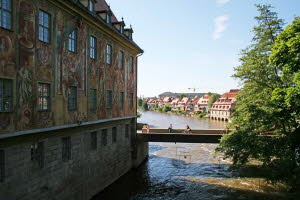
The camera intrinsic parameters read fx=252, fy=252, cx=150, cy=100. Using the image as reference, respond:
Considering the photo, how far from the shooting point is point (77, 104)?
1322 centimetres

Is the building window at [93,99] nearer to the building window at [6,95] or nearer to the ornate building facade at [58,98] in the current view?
the ornate building facade at [58,98]

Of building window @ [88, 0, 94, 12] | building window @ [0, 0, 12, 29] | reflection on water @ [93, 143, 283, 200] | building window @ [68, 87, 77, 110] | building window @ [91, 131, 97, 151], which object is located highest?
building window @ [88, 0, 94, 12]

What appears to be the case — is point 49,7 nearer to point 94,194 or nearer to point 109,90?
point 109,90

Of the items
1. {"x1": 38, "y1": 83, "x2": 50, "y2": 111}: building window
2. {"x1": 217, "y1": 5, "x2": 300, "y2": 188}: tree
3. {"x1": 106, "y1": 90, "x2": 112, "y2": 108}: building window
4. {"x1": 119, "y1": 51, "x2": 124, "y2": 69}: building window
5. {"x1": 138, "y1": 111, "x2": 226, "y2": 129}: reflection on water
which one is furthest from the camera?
{"x1": 138, "y1": 111, "x2": 226, "y2": 129}: reflection on water

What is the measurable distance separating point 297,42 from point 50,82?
A: 1093 centimetres

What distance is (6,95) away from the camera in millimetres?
8914

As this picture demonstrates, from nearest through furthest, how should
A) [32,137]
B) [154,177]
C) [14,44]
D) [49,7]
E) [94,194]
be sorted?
1. [14,44]
2. [32,137]
3. [49,7]
4. [94,194]
5. [154,177]

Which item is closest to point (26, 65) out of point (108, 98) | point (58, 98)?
point (58, 98)

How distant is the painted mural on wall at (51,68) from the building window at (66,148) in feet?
3.42

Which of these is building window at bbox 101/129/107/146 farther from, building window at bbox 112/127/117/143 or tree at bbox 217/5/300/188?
tree at bbox 217/5/300/188

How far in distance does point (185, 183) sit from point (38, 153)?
451 inches

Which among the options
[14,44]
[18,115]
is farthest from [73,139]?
[14,44]

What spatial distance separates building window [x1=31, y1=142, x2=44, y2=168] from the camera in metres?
10.5

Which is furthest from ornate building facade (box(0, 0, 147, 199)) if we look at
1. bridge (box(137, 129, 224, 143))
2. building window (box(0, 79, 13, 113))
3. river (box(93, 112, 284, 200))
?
bridge (box(137, 129, 224, 143))
